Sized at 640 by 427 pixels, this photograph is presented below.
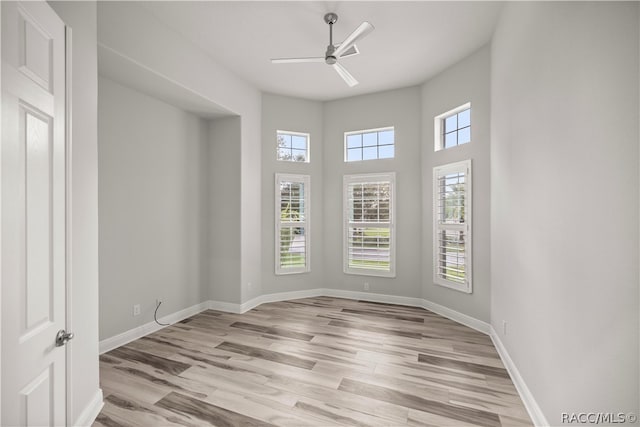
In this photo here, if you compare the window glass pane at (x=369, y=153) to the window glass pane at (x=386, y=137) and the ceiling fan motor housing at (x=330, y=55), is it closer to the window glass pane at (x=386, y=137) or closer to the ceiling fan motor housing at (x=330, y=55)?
the window glass pane at (x=386, y=137)

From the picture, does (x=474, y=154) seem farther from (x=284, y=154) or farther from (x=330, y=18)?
(x=284, y=154)

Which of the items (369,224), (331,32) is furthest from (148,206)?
(369,224)

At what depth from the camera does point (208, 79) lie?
360cm

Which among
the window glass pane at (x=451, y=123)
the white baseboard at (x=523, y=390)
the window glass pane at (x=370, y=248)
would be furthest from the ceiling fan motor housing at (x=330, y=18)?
the white baseboard at (x=523, y=390)

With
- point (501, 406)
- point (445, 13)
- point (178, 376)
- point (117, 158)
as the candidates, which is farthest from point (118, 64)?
point (501, 406)

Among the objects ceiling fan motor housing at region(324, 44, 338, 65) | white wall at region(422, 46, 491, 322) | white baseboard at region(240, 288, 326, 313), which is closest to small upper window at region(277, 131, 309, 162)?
white wall at region(422, 46, 491, 322)

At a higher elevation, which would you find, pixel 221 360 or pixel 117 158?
pixel 117 158

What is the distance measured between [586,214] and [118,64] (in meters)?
3.65

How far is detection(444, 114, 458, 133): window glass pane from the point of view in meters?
4.03

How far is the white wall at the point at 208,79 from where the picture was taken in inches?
102

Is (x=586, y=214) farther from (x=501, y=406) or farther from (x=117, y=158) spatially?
(x=117, y=158)

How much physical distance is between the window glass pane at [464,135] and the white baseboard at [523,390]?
2.33 metres

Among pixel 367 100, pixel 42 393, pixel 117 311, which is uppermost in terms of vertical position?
pixel 367 100

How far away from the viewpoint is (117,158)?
3131mm
